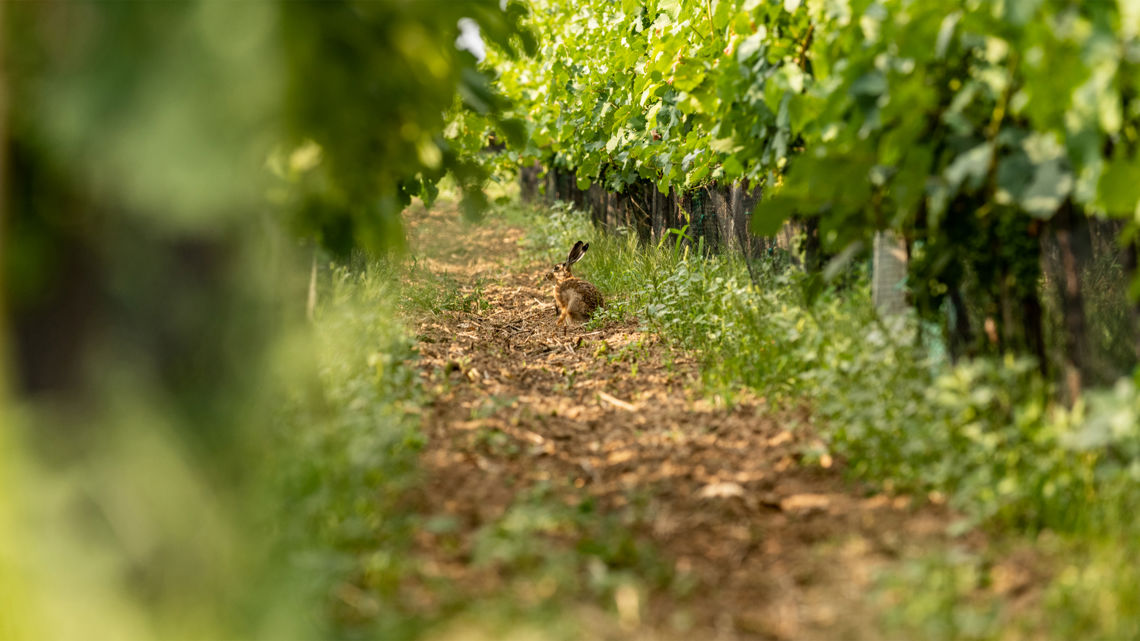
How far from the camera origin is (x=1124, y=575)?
8.16 feet

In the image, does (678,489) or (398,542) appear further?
(678,489)

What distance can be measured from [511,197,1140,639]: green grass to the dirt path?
15cm

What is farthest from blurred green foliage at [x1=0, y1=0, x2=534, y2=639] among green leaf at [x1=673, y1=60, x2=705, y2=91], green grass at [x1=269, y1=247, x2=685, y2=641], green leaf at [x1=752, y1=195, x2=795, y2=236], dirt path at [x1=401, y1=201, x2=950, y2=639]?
green leaf at [x1=673, y1=60, x2=705, y2=91]

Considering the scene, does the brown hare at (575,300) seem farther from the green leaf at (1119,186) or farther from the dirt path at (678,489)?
the green leaf at (1119,186)

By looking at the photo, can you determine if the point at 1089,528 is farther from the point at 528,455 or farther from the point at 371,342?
the point at 371,342

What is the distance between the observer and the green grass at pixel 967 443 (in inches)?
97.9

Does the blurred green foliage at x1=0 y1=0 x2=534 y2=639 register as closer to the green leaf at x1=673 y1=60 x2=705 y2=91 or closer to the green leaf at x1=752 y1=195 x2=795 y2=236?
the green leaf at x1=752 y1=195 x2=795 y2=236

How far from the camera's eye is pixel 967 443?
3.22 m

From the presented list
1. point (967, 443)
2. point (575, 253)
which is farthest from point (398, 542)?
point (575, 253)

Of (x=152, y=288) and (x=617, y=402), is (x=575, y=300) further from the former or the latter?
(x=152, y=288)

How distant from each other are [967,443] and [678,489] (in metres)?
1.04

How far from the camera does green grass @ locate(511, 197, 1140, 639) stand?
2.49 metres

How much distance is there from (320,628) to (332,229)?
1.36m

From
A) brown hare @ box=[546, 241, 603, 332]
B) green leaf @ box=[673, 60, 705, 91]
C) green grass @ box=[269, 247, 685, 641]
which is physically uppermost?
green leaf @ box=[673, 60, 705, 91]
